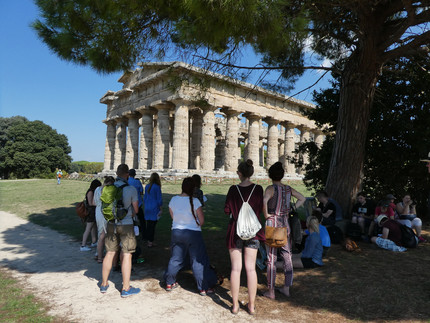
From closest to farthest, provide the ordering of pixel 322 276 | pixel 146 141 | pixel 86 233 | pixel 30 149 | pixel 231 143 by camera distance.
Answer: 1. pixel 322 276
2. pixel 86 233
3. pixel 231 143
4. pixel 146 141
5. pixel 30 149

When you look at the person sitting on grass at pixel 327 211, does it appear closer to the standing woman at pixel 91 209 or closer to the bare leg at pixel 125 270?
the bare leg at pixel 125 270

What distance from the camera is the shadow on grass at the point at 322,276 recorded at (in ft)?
11.6

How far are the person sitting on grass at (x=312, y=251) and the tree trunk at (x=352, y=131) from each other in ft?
7.93

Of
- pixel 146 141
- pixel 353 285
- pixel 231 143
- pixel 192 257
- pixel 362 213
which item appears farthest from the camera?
pixel 146 141

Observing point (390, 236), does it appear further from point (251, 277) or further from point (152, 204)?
point (152, 204)

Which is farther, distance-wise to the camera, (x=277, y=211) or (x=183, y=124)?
(x=183, y=124)

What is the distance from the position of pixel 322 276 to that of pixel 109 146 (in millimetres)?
31062

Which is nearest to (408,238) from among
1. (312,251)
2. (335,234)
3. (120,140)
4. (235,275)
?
(335,234)

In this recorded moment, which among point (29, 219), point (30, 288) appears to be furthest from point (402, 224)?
point (29, 219)

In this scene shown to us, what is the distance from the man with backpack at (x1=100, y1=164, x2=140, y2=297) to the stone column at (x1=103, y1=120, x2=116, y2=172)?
29.7 meters

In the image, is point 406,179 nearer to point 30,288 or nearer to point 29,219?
point 30,288

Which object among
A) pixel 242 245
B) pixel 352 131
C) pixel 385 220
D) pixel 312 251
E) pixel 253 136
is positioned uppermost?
pixel 253 136

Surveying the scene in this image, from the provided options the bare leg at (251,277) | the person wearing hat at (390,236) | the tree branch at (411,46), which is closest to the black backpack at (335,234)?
the person wearing hat at (390,236)

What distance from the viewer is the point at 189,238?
392 cm
